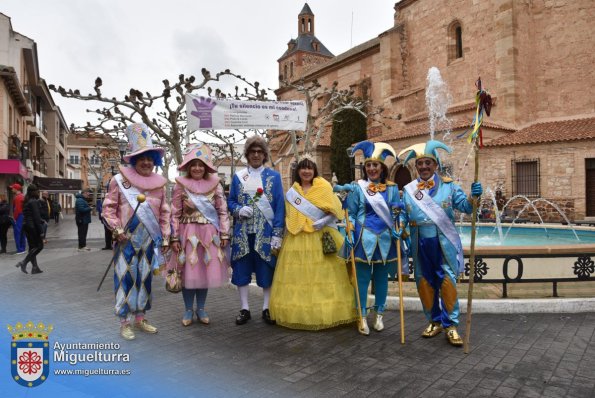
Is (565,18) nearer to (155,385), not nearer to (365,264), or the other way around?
(365,264)

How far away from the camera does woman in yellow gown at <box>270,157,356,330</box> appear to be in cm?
463

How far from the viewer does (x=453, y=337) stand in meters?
4.25

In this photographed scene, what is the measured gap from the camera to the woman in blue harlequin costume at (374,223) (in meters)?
4.63

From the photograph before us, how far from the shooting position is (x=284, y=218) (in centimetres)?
509

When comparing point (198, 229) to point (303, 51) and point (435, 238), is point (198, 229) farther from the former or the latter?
point (303, 51)

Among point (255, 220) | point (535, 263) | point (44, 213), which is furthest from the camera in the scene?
point (44, 213)

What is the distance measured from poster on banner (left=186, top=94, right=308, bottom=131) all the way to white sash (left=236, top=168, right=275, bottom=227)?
1772 mm

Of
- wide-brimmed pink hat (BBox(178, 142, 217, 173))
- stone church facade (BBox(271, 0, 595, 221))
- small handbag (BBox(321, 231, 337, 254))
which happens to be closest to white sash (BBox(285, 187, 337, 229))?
small handbag (BBox(321, 231, 337, 254))

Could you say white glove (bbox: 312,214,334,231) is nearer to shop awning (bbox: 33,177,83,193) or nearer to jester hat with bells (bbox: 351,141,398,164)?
jester hat with bells (bbox: 351,141,398,164)

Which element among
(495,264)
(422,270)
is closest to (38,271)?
(422,270)

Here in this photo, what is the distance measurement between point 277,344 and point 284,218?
4.73 feet

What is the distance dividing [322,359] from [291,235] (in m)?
1.46

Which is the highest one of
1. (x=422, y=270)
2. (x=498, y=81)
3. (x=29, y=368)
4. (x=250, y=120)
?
(x=498, y=81)

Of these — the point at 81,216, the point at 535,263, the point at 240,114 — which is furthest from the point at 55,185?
the point at 535,263
